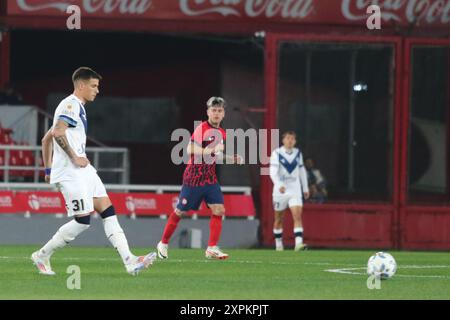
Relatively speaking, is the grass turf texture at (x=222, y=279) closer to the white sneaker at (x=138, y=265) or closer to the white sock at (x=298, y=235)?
the white sneaker at (x=138, y=265)

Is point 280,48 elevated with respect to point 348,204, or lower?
elevated

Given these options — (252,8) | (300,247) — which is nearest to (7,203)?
(300,247)

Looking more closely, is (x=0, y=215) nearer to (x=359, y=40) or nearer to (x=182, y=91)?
(x=359, y=40)

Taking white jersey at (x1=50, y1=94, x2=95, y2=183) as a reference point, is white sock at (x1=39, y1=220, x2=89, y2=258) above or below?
below

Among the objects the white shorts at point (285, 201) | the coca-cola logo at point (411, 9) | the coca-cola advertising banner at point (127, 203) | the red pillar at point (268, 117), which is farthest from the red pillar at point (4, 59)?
the white shorts at point (285, 201)

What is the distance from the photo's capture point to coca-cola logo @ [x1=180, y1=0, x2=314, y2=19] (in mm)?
25844

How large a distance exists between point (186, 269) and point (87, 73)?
3022 millimetres

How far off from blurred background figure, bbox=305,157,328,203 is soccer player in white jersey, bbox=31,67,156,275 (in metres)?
11.4

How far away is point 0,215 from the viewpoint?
24.4 metres

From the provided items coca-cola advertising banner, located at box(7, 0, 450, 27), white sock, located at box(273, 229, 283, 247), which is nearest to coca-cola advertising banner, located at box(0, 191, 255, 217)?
white sock, located at box(273, 229, 283, 247)

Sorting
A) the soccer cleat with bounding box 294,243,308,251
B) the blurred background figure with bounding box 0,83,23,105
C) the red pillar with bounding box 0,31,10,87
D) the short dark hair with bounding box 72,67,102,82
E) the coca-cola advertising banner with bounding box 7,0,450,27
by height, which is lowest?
the soccer cleat with bounding box 294,243,308,251

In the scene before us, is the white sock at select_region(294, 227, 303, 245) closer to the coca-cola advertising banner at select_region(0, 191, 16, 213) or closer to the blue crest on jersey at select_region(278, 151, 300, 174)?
the blue crest on jersey at select_region(278, 151, 300, 174)

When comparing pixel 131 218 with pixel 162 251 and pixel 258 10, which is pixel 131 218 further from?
pixel 162 251
